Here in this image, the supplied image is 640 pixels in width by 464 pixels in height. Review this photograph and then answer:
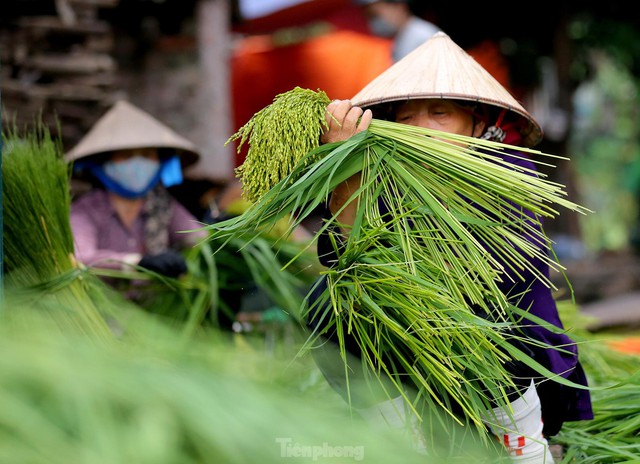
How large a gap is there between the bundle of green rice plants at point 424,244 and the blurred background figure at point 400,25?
284cm

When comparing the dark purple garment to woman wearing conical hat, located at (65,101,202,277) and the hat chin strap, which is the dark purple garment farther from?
woman wearing conical hat, located at (65,101,202,277)

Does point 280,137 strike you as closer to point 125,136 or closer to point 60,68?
point 125,136

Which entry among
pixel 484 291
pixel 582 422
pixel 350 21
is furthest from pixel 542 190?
pixel 350 21

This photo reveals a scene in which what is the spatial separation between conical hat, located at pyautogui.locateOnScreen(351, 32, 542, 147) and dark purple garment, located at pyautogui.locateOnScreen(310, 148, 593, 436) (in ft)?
0.57

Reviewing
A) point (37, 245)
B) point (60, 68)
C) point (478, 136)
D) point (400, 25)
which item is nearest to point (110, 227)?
point (37, 245)

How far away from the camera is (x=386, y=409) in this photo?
2.22 meters

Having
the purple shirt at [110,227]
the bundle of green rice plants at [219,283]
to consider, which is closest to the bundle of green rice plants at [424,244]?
the bundle of green rice plants at [219,283]

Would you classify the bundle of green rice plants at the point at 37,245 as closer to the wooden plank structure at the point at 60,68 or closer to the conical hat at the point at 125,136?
the conical hat at the point at 125,136

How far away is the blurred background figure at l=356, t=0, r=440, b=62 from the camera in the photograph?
490cm

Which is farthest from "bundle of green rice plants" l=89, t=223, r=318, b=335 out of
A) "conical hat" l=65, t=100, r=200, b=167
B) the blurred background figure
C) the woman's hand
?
the blurred background figure

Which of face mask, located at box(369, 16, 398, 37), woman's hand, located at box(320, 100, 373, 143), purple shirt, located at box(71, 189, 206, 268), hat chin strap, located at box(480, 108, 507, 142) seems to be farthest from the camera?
face mask, located at box(369, 16, 398, 37)

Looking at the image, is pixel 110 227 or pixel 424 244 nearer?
pixel 424 244

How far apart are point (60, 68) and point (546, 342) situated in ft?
11.0

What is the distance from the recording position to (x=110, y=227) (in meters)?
3.78
